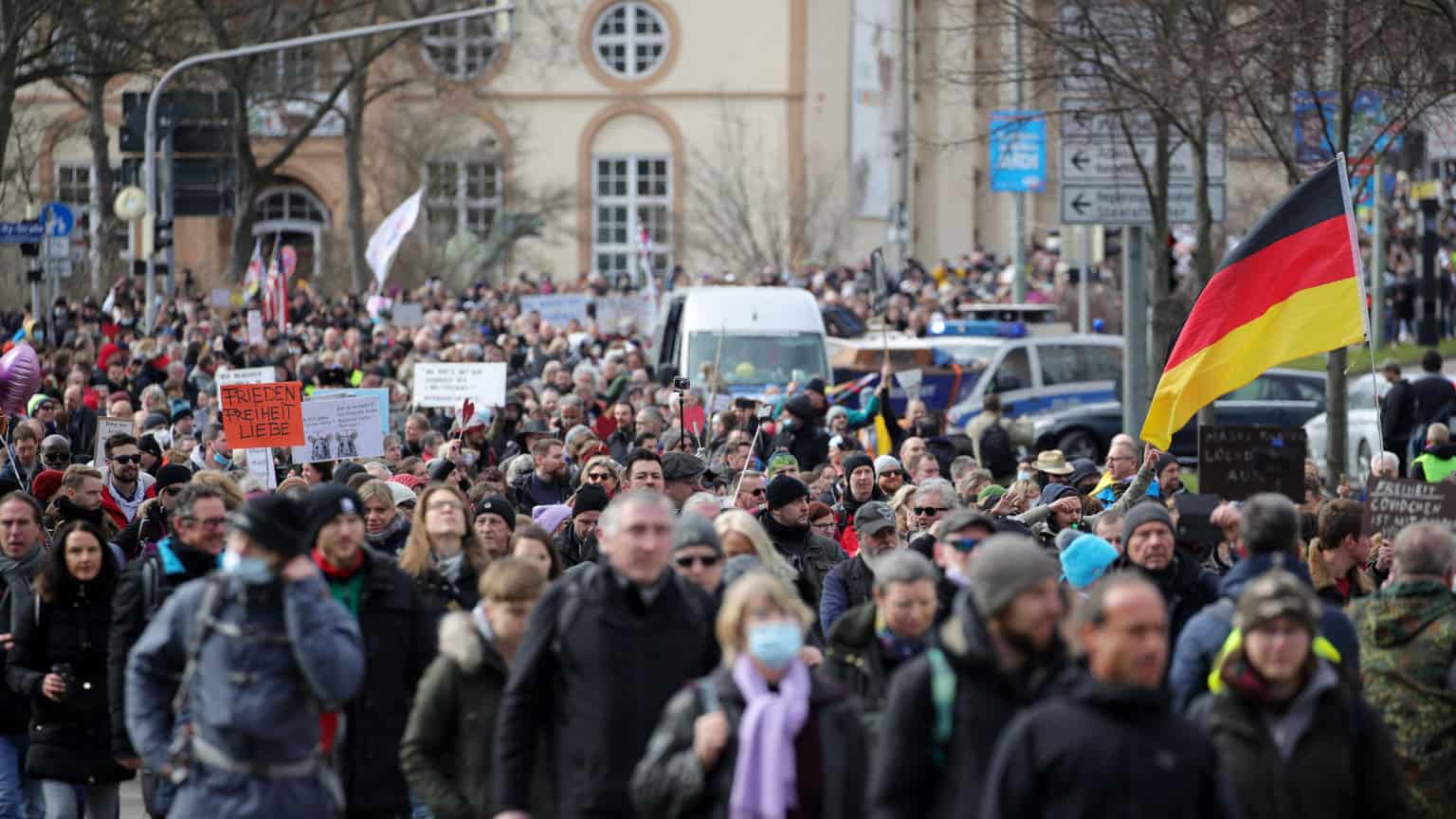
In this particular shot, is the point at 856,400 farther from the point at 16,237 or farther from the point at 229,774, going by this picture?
the point at 229,774

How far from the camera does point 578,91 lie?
6631 cm

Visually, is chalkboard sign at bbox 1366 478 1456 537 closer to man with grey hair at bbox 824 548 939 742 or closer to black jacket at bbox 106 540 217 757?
man with grey hair at bbox 824 548 939 742

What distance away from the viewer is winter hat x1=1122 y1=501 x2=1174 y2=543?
27.9 ft

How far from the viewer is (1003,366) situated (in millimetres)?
28906

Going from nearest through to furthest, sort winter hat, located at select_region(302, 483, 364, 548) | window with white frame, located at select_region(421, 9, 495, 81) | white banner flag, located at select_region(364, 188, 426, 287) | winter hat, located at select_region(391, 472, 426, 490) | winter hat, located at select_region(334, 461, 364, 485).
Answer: winter hat, located at select_region(302, 483, 364, 548), winter hat, located at select_region(334, 461, 364, 485), winter hat, located at select_region(391, 472, 426, 490), white banner flag, located at select_region(364, 188, 426, 287), window with white frame, located at select_region(421, 9, 495, 81)

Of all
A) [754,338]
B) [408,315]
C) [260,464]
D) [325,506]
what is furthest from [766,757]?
[408,315]

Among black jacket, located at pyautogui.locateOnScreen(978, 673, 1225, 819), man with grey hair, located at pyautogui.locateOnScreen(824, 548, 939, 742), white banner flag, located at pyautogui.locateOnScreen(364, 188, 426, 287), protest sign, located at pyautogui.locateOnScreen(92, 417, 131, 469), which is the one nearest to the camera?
black jacket, located at pyautogui.locateOnScreen(978, 673, 1225, 819)

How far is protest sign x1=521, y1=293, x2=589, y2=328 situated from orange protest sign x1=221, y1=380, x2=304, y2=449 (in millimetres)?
24900

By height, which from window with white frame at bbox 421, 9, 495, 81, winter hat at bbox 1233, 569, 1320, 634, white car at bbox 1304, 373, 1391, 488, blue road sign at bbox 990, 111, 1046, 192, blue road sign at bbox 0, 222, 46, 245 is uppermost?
window with white frame at bbox 421, 9, 495, 81

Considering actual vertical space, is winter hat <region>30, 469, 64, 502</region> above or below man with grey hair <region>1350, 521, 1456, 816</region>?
above

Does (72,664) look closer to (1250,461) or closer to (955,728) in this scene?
(955,728)

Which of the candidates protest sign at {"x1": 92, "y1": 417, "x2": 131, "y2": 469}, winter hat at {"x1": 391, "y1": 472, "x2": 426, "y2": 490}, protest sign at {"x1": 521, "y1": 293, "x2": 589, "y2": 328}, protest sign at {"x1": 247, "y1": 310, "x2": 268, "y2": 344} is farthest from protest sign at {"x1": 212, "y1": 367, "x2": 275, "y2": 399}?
protest sign at {"x1": 521, "y1": 293, "x2": 589, "y2": 328}

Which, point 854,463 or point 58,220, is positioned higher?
point 58,220

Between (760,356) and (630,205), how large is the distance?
40.2 metres
